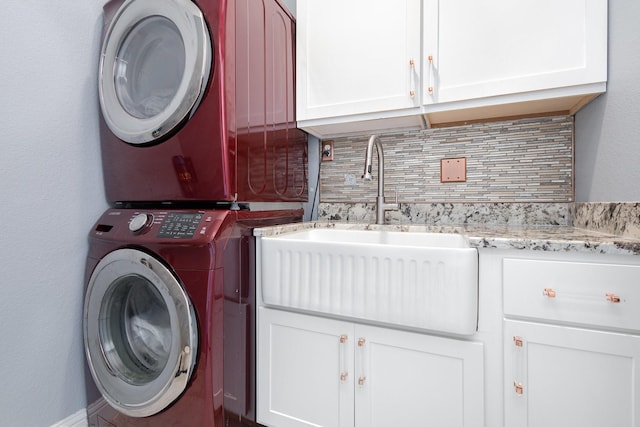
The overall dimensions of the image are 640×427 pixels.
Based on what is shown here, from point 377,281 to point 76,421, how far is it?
1.45 m

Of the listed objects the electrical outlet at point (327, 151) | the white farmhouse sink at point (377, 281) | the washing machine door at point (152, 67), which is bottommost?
the white farmhouse sink at point (377, 281)

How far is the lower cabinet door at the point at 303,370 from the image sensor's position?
3.56 ft

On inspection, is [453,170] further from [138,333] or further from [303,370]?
[138,333]

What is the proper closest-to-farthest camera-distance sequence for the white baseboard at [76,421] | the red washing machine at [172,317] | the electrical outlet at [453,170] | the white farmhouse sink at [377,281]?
the white farmhouse sink at [377,281]
the red washing machine at [172,317]
the white baseboard at [76,421]
the electrical outlet at [453,170]

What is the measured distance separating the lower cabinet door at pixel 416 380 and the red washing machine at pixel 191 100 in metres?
0.77

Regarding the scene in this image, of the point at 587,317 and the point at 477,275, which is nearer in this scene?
the point at 587,317

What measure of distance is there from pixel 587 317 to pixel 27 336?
192cm

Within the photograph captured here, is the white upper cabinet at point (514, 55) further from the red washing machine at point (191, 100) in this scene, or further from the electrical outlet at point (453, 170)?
the red washing machine at point (191, 100)

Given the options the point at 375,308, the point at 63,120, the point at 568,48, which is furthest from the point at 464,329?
the point at 63,120

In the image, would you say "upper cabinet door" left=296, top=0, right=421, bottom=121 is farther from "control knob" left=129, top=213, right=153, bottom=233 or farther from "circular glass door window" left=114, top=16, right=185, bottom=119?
"control knob" left=129, top=213, right=153, bottom=233

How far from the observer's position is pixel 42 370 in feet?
3.93

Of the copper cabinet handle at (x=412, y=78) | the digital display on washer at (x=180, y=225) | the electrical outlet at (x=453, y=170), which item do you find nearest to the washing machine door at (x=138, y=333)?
the digital display on washer at (x=180, y=225)

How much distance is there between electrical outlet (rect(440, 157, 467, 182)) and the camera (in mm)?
1540

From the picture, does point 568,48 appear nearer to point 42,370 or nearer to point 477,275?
point 477,275
